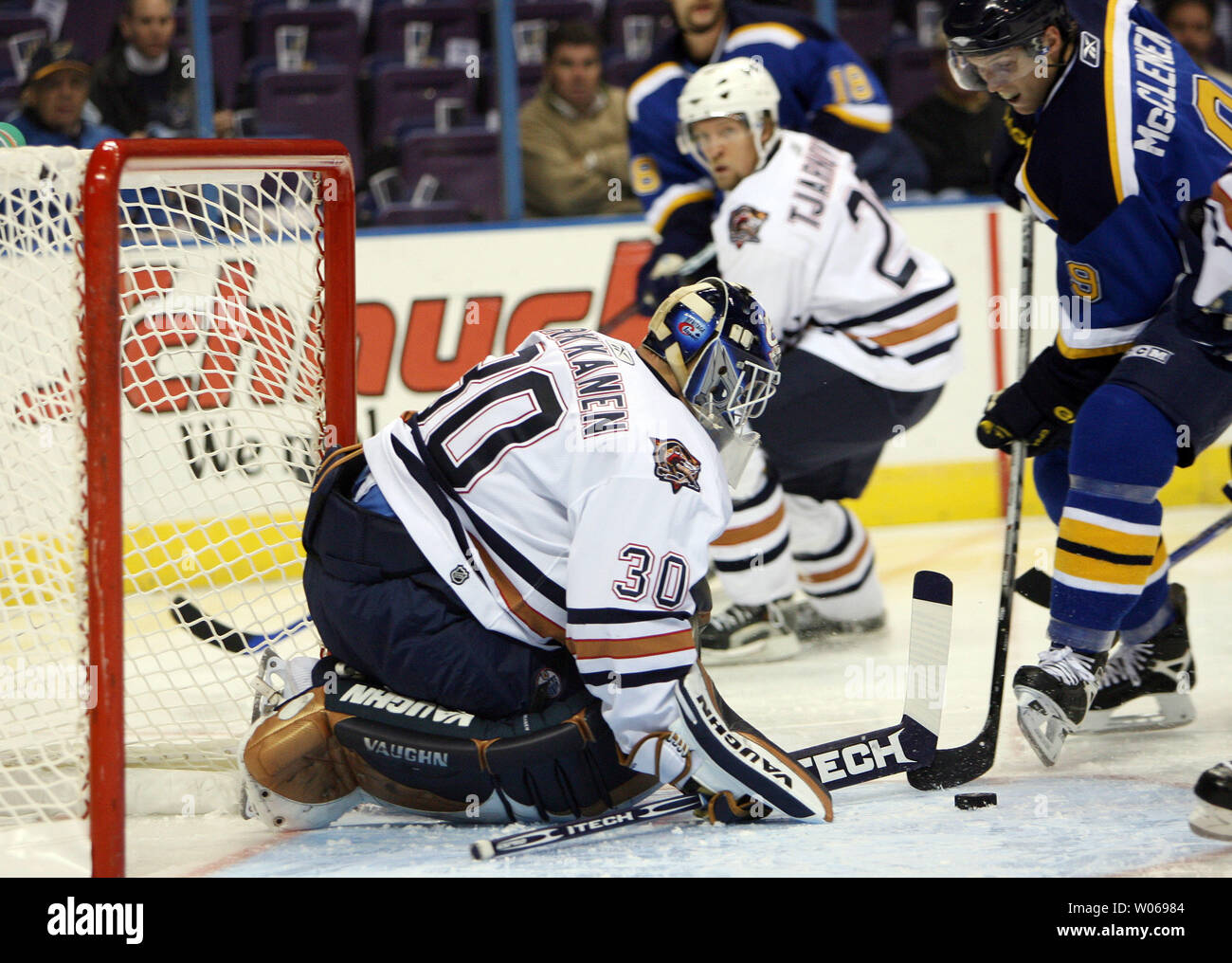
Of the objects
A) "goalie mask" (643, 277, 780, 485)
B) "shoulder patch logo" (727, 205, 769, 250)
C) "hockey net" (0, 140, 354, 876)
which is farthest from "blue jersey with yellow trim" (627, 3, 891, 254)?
"goalie mask" (643, 277, 780, 485)

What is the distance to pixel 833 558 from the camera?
12.8 ft

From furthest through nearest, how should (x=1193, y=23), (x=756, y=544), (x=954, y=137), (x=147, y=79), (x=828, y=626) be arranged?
(x=1193, y=23) → (x=954, y=137) → (x=147, y=79) → (x=828, y=626) → (x=756, y=544)

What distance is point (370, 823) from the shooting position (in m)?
2.48

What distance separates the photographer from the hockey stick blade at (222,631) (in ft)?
9.12

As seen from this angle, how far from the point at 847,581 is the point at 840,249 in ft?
2.73

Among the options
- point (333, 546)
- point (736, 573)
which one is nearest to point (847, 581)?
point (736, 573)

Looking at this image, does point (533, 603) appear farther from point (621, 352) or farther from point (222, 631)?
point (222, 631)

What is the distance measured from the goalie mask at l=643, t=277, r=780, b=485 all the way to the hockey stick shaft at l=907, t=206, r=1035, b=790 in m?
0.67

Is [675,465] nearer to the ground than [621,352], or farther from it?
nearer to the ground

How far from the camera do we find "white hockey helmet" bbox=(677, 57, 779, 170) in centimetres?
372

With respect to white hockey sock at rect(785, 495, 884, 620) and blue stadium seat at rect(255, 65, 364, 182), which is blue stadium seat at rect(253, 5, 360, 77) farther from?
white hockey sock at rect(785, 495, 884, 620)

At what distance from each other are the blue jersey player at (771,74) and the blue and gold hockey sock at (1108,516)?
2.03 metres

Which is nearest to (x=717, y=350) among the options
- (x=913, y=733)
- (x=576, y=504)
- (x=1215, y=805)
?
(x=576, y=504)

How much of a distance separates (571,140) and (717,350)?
3.20m
